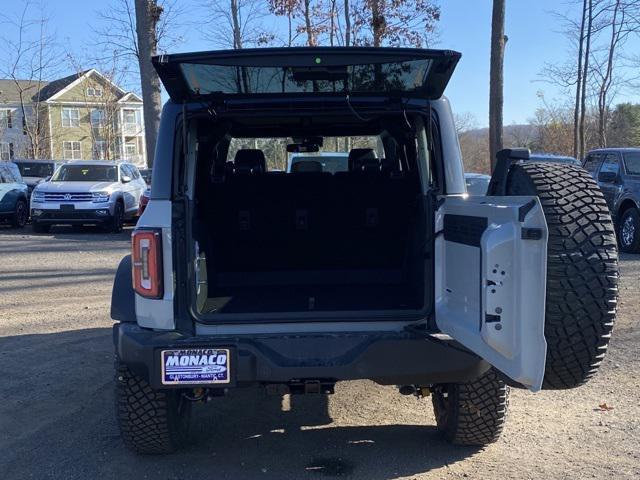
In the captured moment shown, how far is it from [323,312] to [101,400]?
89.5 inches

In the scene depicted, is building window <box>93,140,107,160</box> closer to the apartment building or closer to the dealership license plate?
the apartment building

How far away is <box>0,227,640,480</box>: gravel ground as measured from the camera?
357cm

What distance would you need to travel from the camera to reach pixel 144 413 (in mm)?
3551

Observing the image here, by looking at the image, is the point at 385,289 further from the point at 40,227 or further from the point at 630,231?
the point at 40,227

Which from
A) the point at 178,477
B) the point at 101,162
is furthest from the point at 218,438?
the point at 101,162

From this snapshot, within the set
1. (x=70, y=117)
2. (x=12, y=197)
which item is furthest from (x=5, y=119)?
(x=12, y=197)

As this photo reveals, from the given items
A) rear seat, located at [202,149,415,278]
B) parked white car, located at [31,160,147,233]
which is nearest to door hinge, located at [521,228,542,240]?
rear seat, located at [202,149,415,278]

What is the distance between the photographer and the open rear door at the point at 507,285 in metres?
2.48

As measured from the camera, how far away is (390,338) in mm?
3123

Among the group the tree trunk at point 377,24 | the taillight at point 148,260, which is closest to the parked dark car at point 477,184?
the tree trunk at point 377,24

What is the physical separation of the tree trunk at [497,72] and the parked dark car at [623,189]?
96.0 inches

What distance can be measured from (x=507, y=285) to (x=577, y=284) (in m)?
0.32

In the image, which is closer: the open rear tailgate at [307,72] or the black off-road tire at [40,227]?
the open rear tailgate at [307,72]

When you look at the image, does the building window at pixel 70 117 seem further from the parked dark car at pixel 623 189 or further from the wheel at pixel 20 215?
the parked dark car at pixel 623 189
